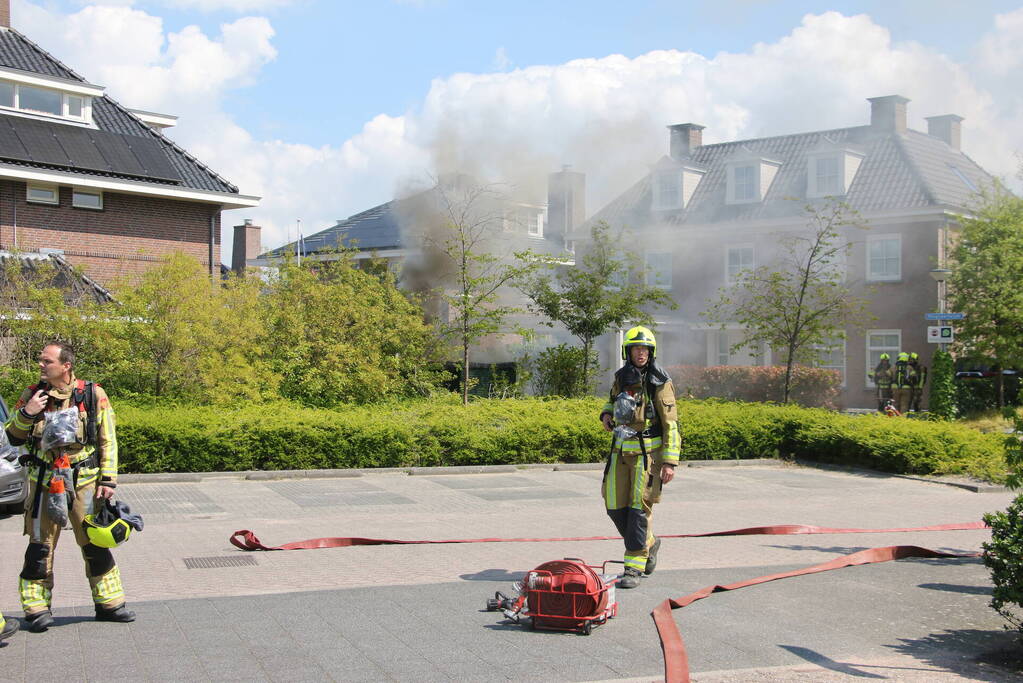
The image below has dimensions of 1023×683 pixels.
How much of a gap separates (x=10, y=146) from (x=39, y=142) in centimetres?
80

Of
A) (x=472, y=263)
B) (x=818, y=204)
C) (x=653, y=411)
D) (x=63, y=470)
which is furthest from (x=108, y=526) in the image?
(x=818, y=204)

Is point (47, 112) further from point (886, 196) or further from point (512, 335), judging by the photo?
point (886, 196)

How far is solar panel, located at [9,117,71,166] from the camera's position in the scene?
23703mm

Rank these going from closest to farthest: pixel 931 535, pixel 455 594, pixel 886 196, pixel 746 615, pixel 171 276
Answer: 1. pixel 746 615
2. pixel 455 594
3. pixel 931 535
4. pixel 171 276
5. pixel 886 196

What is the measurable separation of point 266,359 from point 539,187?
419 inches

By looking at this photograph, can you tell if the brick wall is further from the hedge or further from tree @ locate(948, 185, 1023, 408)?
tree @ locate(948, 185, 1023, 408)

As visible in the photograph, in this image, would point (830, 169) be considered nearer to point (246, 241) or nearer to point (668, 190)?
point (668, 190)

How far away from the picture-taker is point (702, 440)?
16.1m

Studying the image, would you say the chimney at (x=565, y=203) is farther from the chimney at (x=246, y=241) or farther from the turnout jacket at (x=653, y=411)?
the turnout jacket at (x=653, y=411)

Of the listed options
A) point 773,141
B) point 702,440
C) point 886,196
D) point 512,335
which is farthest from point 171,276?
point 773,141

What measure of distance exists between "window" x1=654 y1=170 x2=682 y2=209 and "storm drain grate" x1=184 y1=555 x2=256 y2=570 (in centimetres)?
2976

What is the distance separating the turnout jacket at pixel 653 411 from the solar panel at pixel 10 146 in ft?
66.7

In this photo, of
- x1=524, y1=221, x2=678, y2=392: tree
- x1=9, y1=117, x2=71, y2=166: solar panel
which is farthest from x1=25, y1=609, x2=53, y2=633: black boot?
x1=9, y1=117, x2=71, y2=166: solar panel

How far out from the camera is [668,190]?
1432 inches
